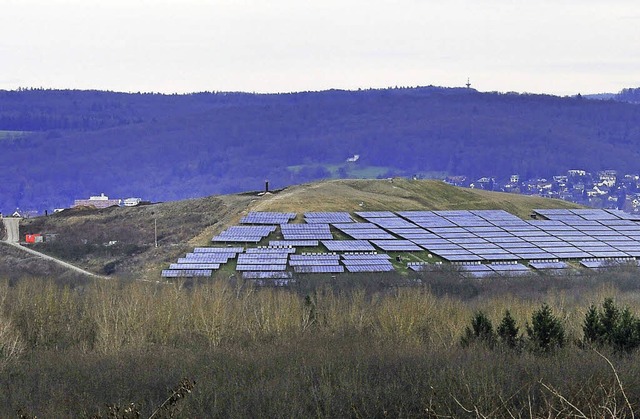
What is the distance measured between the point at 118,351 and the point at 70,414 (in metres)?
13.9

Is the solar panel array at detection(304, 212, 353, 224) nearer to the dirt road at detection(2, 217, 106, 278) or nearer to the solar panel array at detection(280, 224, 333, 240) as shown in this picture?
the solar panel array at detection(280, 224, 333, 240)

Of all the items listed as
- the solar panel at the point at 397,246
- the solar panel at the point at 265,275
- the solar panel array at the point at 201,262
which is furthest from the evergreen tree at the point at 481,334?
the solar panel at the point at 397,246

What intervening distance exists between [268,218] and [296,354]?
1867 inches

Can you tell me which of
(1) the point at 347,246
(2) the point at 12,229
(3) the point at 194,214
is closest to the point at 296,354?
(1) the point at 347,246

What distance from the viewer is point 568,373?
3631 cm

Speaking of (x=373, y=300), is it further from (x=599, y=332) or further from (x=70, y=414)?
(x=70, y=414)

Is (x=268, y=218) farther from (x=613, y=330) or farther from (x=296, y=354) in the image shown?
(x=613, y=330)

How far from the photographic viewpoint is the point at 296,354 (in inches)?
1660

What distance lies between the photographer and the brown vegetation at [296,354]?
3366 cm

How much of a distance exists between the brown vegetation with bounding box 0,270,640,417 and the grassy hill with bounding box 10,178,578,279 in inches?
788

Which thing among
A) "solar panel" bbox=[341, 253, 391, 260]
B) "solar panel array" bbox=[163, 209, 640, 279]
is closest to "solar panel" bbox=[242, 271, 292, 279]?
"solar panel array" bbox=[163, 209, 640, 279]

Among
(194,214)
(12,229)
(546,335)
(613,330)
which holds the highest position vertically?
(613,330)

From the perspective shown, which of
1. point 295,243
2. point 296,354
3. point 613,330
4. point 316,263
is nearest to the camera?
point 296,354

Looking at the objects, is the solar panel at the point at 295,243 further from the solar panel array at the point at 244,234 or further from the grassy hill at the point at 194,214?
the grassy hill at the point at 194,214
